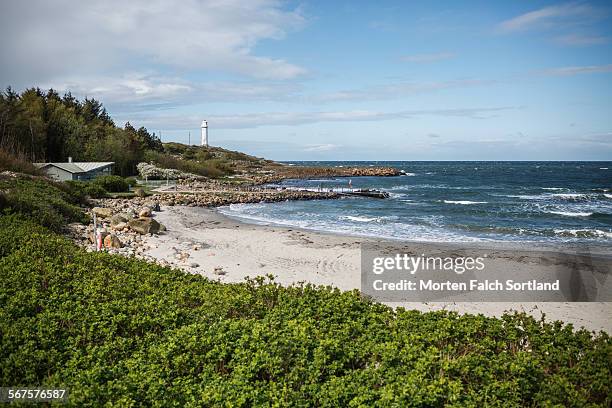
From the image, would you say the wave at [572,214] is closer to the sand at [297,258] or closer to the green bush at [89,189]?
the sand at [297,258]

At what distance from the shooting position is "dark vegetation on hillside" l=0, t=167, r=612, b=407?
482 cm

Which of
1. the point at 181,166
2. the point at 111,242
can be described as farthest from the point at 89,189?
the point at 181,166

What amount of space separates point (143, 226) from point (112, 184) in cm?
2088

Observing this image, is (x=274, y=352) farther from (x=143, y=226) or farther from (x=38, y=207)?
(x=143, y=226)

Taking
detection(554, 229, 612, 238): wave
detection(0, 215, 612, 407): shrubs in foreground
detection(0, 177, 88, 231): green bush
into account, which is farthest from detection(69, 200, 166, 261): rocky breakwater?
detection(554, 229, 612, 238): wave

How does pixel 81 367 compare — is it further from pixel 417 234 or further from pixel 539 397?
pixel 417 234

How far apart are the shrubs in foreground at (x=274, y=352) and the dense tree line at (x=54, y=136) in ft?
123

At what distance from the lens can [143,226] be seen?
2056 centimetres

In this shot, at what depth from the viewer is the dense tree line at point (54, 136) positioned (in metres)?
43.1

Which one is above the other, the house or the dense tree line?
the dense tree line

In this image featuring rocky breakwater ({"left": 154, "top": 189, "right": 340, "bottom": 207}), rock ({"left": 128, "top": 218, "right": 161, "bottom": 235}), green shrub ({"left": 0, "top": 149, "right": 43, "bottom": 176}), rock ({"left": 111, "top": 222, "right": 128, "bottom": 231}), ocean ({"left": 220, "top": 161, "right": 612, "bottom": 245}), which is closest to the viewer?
rock ({"left": 111, "top": 222, "right": 128, "bottom": 231})

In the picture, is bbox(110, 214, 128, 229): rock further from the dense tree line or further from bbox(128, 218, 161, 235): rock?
the dense tree line

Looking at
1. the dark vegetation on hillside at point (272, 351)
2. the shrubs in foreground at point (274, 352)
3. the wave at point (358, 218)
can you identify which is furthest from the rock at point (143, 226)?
the wave at point (358, 218)

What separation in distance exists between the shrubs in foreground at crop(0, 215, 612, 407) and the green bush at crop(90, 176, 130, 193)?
32.6m
